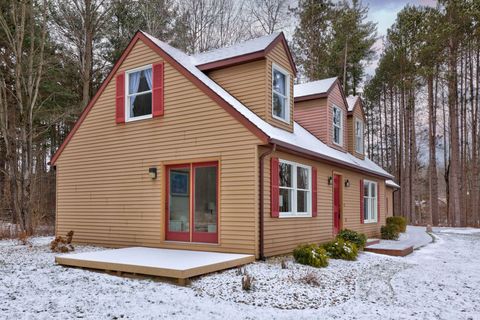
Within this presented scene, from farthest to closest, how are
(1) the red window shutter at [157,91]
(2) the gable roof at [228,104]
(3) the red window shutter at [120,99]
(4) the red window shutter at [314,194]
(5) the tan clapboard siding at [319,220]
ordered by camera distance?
1. (3) the red window shutter at [120,99]
2. (4) the red window shutter at [314,194]
3. (1) the red window shutter at [157,91]
4. (5) the tan clapboard siding at [319,220]
5. (2) the gable roof at [228,104]

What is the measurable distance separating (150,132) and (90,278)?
419 centimetres

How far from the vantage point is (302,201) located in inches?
398

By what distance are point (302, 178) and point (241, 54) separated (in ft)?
11.0

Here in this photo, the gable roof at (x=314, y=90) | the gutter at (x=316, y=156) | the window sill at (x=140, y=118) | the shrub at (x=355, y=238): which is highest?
the gable roof at (x=314, y=90)

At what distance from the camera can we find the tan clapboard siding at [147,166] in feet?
27.6

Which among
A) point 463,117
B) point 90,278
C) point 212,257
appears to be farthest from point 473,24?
point 90,278

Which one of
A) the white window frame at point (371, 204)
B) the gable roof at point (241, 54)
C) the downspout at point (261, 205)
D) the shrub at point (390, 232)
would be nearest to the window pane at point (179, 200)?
the downspout at point (261, 205)

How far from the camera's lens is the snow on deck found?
251 inches

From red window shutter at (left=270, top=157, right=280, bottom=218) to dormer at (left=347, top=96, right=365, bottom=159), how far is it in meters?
7.25

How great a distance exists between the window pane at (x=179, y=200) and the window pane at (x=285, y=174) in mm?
2123

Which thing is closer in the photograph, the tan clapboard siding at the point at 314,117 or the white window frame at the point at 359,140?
the tan clapboard siding at the point at 314,117

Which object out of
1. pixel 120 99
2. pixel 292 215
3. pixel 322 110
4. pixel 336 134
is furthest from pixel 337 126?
pixel 120 99

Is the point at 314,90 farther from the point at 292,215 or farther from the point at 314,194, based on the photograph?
the point at 292,215

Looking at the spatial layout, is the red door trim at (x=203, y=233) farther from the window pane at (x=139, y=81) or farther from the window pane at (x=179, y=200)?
the window pane at (x=139, y=81)
